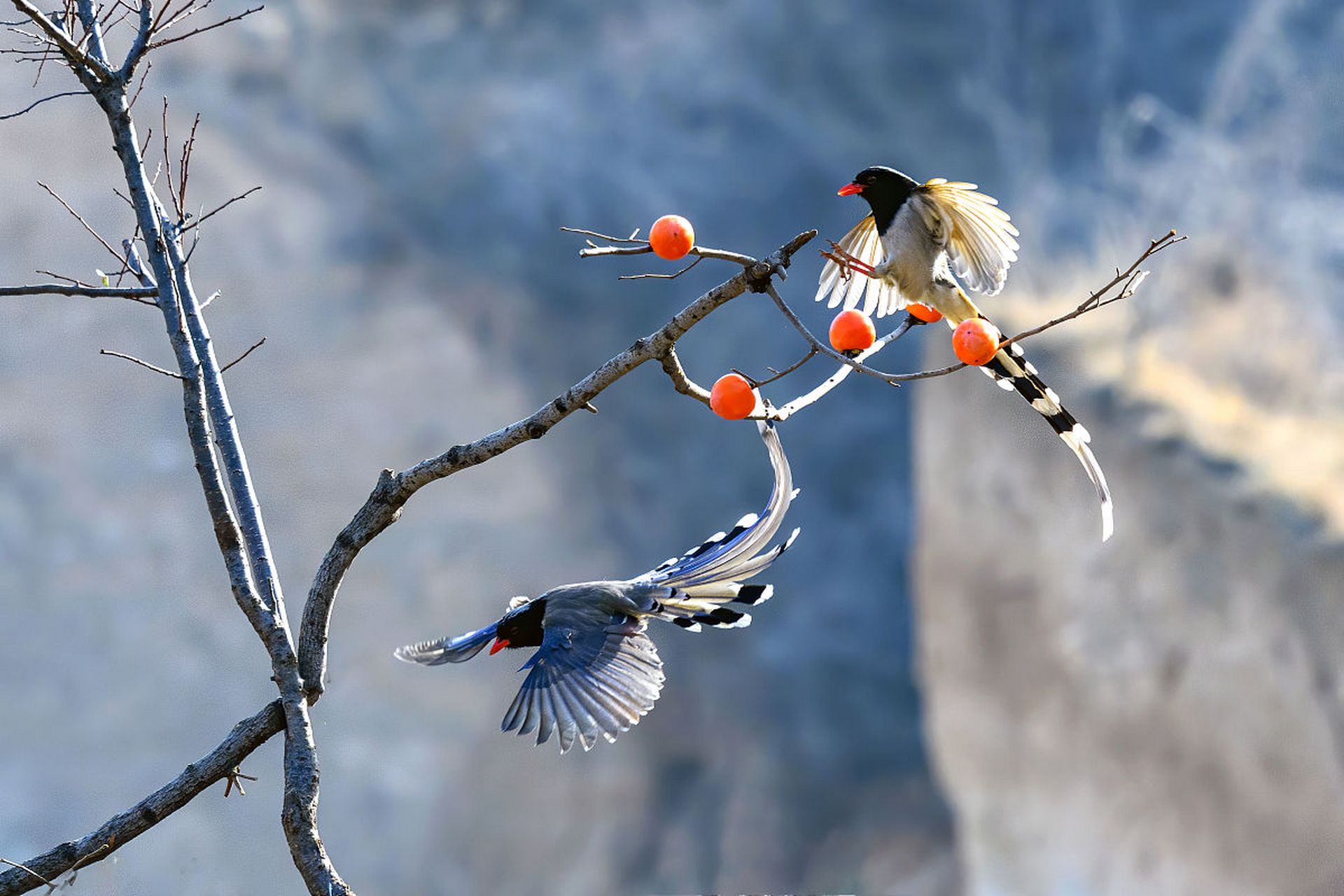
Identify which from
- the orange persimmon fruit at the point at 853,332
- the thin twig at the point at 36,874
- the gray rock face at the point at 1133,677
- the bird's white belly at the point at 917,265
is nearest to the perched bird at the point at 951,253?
the bird's white belly at the point at 917,265

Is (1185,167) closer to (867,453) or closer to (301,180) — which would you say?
(867,453)

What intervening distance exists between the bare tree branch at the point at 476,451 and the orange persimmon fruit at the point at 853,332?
124 millimetres

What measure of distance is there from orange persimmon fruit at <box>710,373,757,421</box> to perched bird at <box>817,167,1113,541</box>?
38 cm

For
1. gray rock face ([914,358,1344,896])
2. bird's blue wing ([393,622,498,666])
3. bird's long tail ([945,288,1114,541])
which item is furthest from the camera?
gray rock face ([914,358,1344,896])

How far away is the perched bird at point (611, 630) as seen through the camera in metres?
2.29

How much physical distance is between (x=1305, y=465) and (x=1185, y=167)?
1.24m

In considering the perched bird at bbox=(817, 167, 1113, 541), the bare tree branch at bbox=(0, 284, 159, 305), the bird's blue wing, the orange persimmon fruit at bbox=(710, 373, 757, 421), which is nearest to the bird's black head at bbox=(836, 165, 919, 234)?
the perched bird at bbox=(817, 167, 1113, 541)

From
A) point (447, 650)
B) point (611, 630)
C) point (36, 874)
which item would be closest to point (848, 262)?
point (611, 630)

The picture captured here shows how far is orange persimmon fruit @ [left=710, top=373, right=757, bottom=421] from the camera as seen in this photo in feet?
6.37

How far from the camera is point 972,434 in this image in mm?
5535

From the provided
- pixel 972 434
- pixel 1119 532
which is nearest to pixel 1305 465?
pixel 1119 532

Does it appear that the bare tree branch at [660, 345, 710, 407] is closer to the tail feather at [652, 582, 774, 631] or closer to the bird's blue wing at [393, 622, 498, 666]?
the tail feather at [652, 582, 774, 631]

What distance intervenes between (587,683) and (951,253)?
3.07 ft

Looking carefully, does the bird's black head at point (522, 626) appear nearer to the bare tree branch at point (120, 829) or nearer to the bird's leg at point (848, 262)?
the bare tree branch at point (120, 829)
